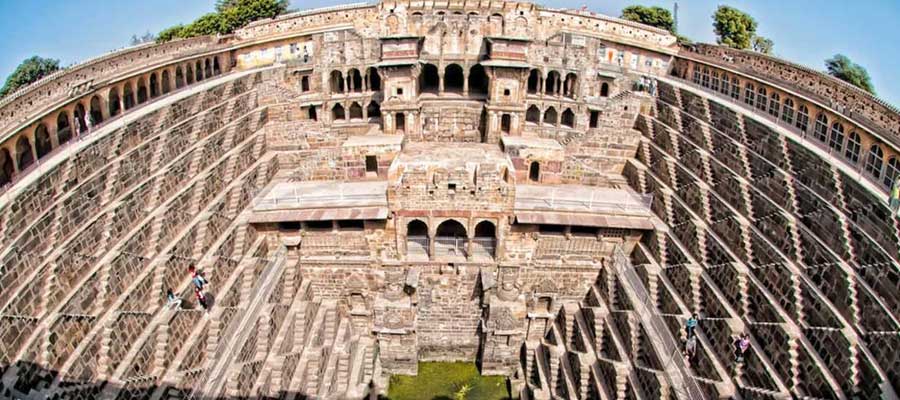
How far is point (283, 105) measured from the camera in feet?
114

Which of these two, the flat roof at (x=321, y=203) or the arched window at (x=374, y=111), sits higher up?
the arched window at (x=374, y=111)

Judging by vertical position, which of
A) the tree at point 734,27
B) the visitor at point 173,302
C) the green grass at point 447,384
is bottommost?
the green grass at point 447,384

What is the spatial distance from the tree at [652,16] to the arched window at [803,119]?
40.4 m

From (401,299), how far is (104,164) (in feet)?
45.7

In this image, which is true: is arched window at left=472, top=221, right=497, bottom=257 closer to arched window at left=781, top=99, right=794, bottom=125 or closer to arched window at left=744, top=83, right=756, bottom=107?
arched window at left=781, top=99, right=794, bottom=125

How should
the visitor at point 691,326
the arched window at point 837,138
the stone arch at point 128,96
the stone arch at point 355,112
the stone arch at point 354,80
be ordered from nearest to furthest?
the visitor at point 691,326, the arched window at point 837,138, the stone arch at point 128,96, the stone arch at point 354,80, the stone arch at point 355,112

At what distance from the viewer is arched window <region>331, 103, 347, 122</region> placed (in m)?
38.3

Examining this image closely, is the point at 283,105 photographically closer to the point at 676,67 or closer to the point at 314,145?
the point at 314,145

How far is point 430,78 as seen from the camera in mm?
41312

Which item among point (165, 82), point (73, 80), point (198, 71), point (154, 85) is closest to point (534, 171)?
point (73, 80)

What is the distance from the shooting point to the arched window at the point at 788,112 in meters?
27.5

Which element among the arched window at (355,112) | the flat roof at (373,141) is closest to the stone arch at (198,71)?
the arched window at (355,112)

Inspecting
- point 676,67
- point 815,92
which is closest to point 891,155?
point 815,92

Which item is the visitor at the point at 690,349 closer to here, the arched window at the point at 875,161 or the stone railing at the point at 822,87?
the arched window at the point at 875,161
